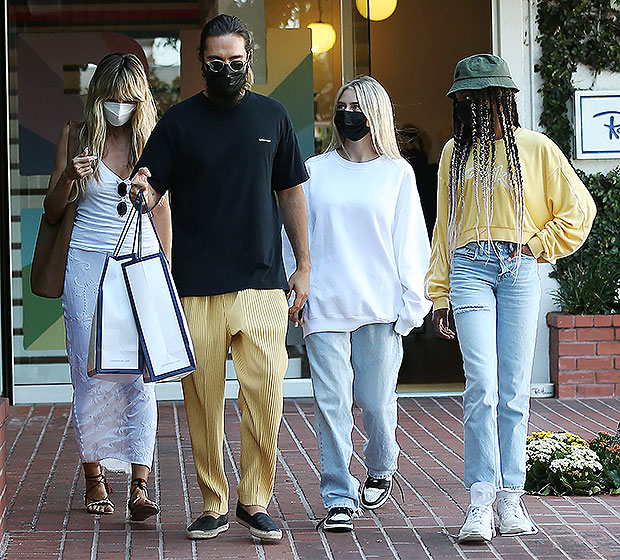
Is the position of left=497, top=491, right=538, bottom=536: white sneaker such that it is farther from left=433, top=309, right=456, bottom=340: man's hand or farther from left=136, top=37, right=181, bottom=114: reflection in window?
left=136, top=37, right=181, bottom=114: reflection in window

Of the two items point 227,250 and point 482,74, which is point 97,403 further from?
point 482,74

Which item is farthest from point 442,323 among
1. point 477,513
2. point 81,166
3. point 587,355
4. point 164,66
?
point 164,66

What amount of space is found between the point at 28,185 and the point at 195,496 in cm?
362

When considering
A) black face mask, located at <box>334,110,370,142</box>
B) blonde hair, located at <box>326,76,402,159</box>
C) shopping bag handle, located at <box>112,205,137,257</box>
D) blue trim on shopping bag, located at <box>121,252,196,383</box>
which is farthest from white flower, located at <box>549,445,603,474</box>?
shopping bag handle, located at <box>112,205,137,257</box>

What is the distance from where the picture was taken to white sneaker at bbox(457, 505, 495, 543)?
178 inches

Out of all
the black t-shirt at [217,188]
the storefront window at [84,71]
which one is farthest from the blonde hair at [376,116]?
the storefront window at [84,71]

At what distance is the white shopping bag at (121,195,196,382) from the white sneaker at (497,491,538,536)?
1442mm

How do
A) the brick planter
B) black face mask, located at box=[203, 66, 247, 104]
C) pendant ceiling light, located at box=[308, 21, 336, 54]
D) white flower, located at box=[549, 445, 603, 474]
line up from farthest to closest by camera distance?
1. pendant ceiling light, located at box=[308, 21, 336, 54]
2. the brick planter
3. white flower, located at box=[549, 445, 603, 474]
4. black face mask, located at box=[203, 66, 247, 104]

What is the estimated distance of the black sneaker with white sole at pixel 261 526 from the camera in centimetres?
457

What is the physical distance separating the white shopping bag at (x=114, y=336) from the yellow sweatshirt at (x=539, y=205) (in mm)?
1400

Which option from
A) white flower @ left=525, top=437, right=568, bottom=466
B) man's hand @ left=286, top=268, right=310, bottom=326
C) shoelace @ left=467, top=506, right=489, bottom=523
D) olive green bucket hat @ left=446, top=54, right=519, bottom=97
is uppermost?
olive green bucket hat @ left=446, top=54, right=519, bottom=97

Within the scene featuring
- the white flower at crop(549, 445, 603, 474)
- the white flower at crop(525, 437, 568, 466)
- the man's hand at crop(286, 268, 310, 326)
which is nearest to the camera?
the man's hand at crop(286, 268, 310, 326)

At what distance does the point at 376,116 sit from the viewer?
5012 millimetres

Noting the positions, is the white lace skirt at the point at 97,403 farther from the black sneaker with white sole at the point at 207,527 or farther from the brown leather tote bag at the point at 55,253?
the black sneaker with white sole at the point at 207,527
